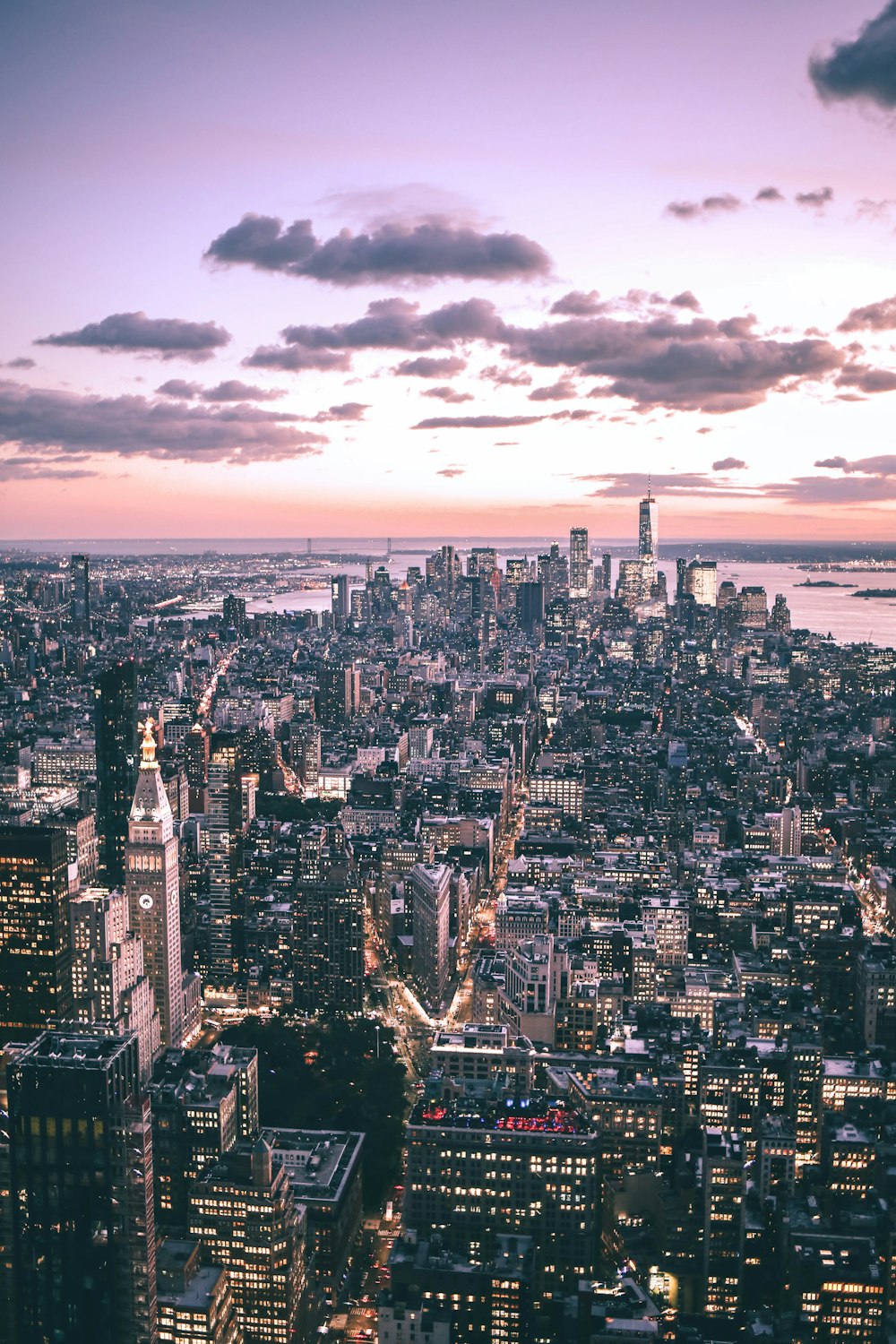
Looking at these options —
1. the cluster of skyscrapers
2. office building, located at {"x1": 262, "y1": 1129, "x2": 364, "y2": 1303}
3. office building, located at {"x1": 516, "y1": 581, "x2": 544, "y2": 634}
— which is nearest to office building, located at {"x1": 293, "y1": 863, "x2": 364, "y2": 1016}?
the cluster of skyscrapers

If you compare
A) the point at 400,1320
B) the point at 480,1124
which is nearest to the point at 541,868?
the point at 480,1124

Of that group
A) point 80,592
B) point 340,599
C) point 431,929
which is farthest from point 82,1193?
point 340,599

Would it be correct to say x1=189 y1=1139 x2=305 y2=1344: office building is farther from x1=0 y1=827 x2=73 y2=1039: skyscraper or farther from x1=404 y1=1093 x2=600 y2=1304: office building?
x1=0 y1=827 x2=73 y2=1039: skyscraper

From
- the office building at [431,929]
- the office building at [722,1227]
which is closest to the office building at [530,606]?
the office building at [431,929]

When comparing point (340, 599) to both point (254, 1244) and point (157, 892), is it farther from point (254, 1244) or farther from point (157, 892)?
point (254, 1244)

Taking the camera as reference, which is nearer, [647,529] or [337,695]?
[337,695]

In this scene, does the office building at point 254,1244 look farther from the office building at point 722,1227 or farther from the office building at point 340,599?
the office building at point 340,599
